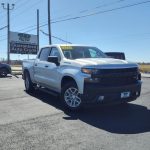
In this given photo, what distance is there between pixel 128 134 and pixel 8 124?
2799 millimetres

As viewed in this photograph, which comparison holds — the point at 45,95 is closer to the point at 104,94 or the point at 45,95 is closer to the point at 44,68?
the point at 44,68

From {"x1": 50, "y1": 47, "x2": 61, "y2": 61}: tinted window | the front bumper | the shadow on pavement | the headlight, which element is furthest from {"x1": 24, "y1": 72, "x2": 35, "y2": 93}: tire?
the front bumper

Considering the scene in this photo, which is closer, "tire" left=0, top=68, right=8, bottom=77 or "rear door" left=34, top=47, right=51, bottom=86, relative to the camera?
"rear door" left=34, top=47, right=51, bottom=86

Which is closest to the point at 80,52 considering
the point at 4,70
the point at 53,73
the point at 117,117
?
the point at 53,73

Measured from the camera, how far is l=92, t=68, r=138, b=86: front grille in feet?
26.8

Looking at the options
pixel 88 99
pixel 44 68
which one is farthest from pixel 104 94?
pixel 44 68

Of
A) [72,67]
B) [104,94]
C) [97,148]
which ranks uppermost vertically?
[72,67]

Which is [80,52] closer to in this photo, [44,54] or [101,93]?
[44,54]

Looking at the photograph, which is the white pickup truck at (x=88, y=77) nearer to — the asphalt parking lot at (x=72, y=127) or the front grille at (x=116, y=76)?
the front grille at (x=116, y=76)

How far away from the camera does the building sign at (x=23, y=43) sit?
37.8 meters

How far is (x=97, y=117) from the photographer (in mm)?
8172

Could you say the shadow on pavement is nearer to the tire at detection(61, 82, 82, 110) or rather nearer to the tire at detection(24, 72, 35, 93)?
the tire at detection(61, 82, 82, 110)

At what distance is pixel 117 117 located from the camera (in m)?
8.10

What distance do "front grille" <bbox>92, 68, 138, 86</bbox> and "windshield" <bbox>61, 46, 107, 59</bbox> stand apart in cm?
180
